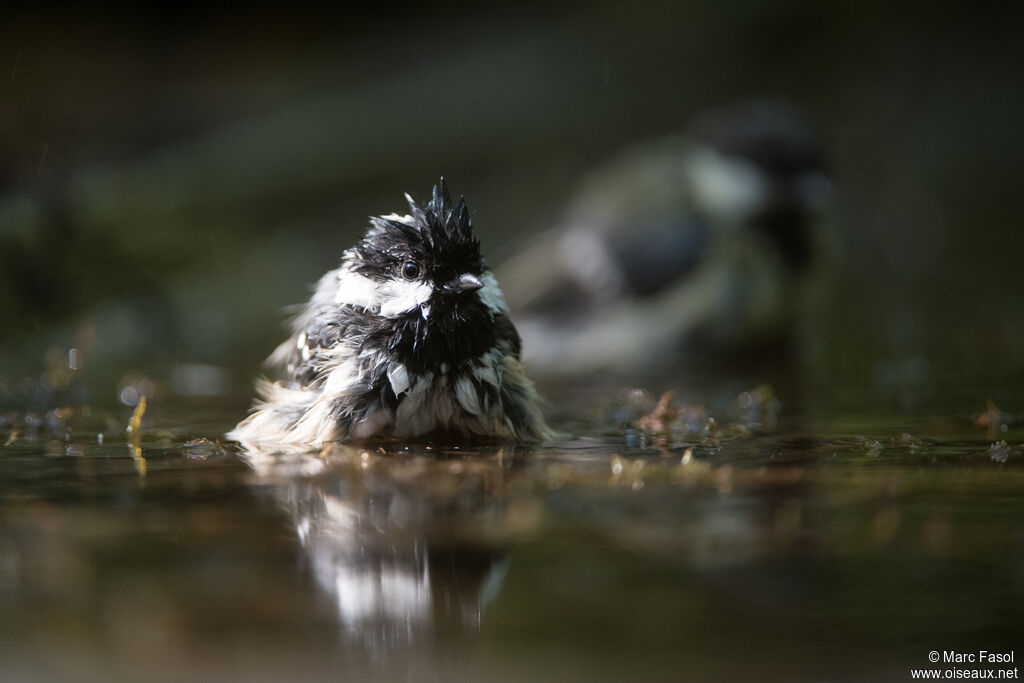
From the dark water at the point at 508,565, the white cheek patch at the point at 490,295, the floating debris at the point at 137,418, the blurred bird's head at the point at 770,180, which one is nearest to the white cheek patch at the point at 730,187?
the blurred bird's head at the point at 770,180

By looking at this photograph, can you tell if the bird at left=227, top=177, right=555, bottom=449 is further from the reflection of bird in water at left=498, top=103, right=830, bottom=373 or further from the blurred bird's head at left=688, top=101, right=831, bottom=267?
the blurred bird's head at left=688, top=101, right=831, bottom=267

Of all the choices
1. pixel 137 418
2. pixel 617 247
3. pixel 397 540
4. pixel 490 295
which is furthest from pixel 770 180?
pixel 397 540

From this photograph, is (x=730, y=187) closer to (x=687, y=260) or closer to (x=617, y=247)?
(x=687, y=260)

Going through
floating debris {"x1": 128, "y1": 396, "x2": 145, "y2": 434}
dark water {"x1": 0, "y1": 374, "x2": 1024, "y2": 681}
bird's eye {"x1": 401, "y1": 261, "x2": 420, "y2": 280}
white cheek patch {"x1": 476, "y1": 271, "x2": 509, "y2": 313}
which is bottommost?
dark water {"x1": 0, "y1": 374, "x2": 1024, "y2": 681}

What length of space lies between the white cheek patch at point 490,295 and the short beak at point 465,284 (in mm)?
84

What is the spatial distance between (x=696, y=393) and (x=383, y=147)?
4.95m

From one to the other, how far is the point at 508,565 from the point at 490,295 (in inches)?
60.0

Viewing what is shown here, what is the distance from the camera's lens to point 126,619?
1532mm

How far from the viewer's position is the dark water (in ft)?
4.73

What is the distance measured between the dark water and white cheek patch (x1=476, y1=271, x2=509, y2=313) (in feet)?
1.83

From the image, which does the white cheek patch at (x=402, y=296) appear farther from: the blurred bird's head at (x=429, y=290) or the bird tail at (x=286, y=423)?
the bird tail at (x=286, y=423)

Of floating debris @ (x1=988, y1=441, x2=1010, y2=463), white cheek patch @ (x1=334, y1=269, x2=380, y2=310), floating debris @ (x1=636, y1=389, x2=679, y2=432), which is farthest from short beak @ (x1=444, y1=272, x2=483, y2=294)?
floating debris @ (x1=988, y1=441, x2=1010, y2=463)

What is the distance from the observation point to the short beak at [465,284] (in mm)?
3033

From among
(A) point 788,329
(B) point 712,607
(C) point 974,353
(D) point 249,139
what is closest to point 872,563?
(B) point 712,607
